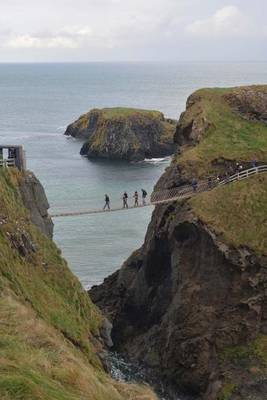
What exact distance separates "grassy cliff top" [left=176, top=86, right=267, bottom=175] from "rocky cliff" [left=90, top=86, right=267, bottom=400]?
152mm

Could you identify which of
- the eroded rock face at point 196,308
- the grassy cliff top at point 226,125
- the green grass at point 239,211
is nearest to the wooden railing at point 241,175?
the green grass at point 239,211

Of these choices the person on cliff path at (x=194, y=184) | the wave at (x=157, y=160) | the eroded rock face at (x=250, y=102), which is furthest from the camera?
the wave at (x=157, y=160)

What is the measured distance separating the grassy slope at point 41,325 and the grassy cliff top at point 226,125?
15674mm

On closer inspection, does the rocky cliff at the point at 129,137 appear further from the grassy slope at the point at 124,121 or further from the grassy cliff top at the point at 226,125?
the grassy cliff top at the point at 226,125

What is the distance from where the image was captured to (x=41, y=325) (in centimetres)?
2300

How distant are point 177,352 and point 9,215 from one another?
47.4 ft

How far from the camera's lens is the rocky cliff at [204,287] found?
127ft

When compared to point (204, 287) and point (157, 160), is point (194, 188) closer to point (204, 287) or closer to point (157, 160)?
point (204, 287)

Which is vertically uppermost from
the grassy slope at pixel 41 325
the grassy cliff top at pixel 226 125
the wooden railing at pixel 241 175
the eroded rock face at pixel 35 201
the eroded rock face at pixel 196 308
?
the grassy cliff top at pixel 226 125

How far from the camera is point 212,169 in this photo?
156 feet

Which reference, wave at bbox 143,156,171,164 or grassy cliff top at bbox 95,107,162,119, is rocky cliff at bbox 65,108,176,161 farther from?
wave at bbox 143,156,171,164

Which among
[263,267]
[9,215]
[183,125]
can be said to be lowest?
[263,267]

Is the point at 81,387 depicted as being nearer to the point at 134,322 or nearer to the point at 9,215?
the point at 9,215

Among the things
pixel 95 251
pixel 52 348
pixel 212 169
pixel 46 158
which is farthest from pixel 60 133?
pixel 52 348
